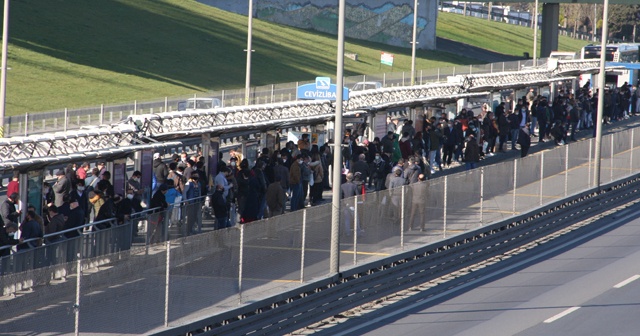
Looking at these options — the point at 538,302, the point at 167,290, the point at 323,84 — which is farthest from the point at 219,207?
the point at 323,84

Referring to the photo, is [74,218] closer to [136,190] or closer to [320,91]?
[136,190]

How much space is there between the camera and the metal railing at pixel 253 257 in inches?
510

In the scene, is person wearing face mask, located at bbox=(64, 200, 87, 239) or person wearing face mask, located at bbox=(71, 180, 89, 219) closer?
person wearing face mask, located at bbox=(64, 200, 87, 239)

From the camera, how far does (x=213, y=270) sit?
15180 millimetres

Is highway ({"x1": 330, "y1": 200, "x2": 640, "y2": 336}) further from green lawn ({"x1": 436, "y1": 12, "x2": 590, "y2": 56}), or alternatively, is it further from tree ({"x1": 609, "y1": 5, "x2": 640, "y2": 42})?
tree ({"x1": 609, "y1": 5, "x2": 640, "y2": 42})

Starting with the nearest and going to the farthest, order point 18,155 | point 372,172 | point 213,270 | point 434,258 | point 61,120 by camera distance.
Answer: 1. point 213,270
2. point 18,155
3. point 434,258
4. point 372,172
5. point 61,120

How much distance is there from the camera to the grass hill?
55.1m

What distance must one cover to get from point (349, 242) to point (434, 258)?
266cm

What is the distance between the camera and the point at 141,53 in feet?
217

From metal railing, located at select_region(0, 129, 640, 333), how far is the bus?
42664mm

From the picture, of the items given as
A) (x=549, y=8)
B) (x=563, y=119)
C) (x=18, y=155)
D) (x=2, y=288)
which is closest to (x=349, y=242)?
(x=18, y=155)

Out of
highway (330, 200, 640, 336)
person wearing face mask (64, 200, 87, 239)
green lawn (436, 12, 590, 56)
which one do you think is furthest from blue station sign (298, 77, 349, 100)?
green lawn (436, 12, 590, 56)

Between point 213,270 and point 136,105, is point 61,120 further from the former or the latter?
point 213,270

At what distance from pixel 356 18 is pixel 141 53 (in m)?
31.3
